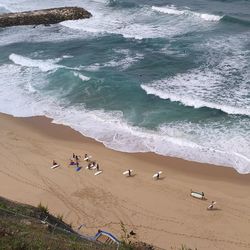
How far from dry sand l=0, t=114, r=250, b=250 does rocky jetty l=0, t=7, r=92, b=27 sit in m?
25.9

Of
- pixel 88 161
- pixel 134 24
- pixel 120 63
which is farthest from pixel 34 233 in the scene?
pixel 134 24

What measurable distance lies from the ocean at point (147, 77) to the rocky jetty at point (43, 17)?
101 cm

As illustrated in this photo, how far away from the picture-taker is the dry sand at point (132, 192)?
18969mm

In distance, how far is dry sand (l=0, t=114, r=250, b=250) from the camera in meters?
19.0

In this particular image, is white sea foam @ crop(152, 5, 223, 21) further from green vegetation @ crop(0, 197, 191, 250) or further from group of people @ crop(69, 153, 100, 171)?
green vegetation @ crop(0, 197, 191, 250)

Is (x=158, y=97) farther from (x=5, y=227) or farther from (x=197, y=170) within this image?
Result: (x=5, y=227)

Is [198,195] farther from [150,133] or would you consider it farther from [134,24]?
[134,24]

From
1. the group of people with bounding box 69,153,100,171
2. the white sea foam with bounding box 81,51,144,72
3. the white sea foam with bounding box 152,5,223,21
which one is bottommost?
the group of people with bounding box 69,153,100,171

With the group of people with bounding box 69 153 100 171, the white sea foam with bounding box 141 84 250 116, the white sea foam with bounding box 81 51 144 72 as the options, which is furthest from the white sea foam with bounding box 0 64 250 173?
the white sea foam with bounding box 81 51 144 72

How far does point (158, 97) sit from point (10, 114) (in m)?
10.0

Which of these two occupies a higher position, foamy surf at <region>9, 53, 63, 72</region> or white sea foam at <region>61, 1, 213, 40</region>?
white sea foam at <region>61, 1, 213, 40</region>

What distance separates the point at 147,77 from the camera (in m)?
33.9

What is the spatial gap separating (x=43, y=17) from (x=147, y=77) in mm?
21315

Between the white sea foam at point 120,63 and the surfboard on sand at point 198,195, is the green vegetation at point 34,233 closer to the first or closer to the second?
the surfboard on sand at point 198,195
